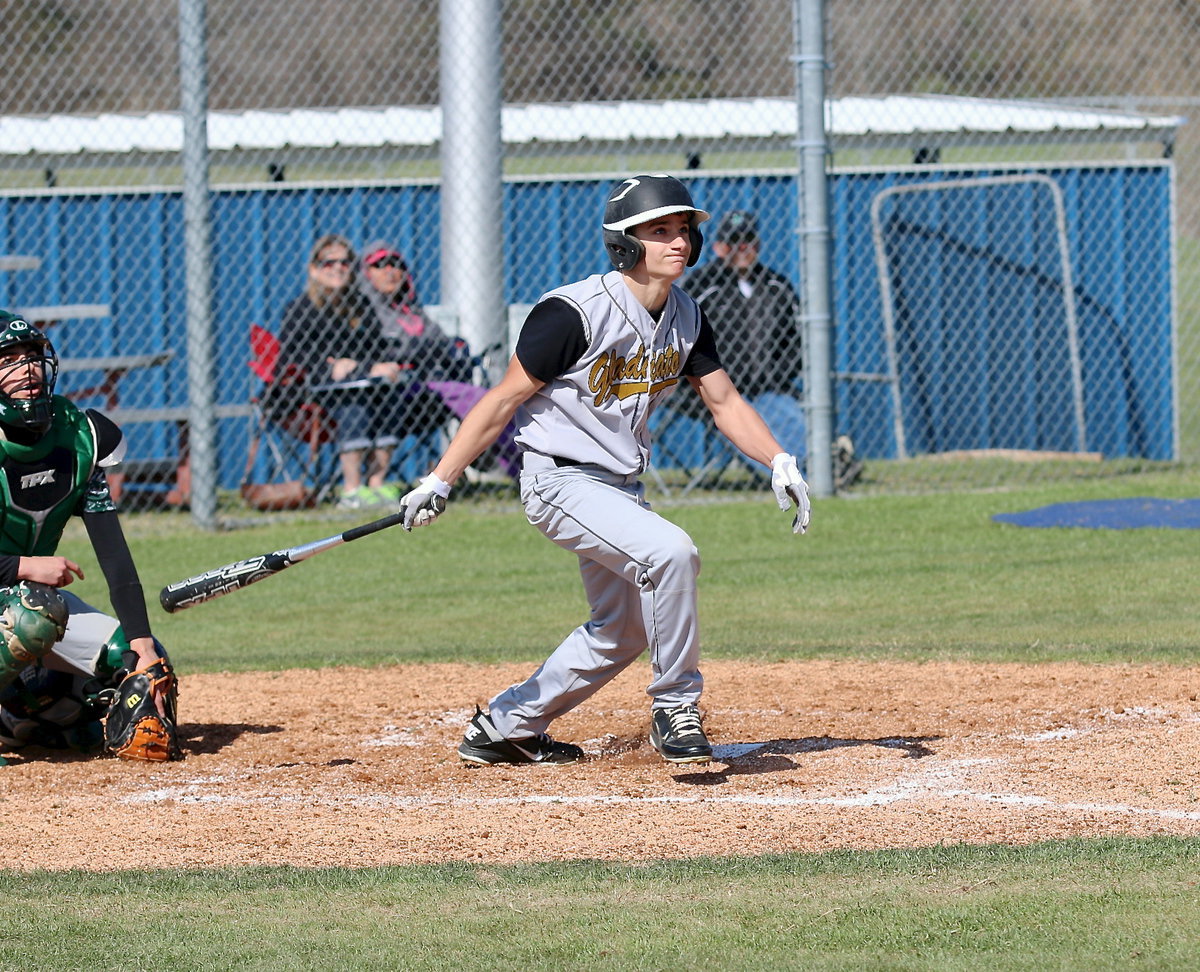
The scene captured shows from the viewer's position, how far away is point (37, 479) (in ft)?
17.9

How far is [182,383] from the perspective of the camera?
13891 mm

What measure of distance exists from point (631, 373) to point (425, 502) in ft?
2.32

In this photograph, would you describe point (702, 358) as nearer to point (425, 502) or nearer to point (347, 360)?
point (425, 502)

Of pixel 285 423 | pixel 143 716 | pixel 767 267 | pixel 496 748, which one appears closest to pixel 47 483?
pixel 143 716

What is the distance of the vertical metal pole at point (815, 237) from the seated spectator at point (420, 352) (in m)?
2.02

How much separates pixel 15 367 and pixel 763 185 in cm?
961

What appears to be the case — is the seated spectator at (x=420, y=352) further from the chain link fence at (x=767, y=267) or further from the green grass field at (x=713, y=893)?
the green grass field at (x=713, y=893)

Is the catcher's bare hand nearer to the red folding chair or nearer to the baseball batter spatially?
the baseball batter

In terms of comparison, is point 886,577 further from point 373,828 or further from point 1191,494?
point 373,828

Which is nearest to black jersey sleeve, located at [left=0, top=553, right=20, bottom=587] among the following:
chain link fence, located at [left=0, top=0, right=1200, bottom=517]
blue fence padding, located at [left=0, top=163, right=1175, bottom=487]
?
chain link fence, located at [left=0, top=0, right=1200, bottom=517]

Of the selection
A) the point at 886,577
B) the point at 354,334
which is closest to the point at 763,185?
the point at 354,334

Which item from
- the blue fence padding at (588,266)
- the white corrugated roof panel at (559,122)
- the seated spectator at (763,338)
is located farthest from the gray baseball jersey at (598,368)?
the white corrugated roof panel at (559,122)

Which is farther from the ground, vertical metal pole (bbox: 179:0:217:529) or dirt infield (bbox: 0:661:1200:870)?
vertical metal pole (bbox: 179:0:217:529)

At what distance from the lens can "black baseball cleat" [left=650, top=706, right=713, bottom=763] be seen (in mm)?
4914
